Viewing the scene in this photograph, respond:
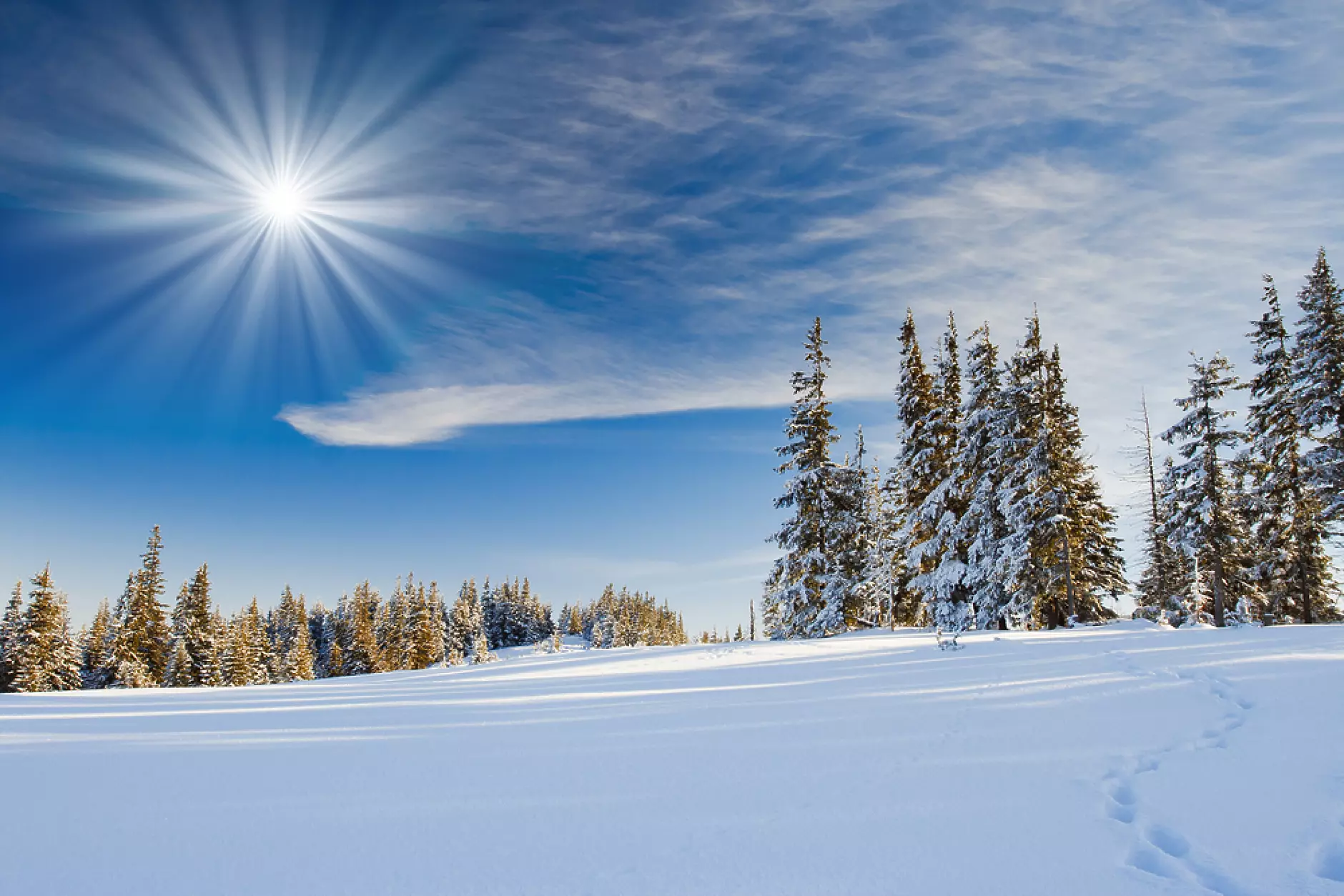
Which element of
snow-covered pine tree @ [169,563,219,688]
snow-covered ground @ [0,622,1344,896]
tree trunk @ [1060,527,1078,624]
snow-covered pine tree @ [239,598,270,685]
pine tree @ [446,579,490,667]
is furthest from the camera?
pine tree @ [446,579,490,667]

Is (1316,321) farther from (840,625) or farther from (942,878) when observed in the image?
(942,878)

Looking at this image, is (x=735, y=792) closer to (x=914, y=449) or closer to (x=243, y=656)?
(x=914, y=449)

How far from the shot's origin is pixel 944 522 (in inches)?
1017

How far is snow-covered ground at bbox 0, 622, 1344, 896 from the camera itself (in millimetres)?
3301

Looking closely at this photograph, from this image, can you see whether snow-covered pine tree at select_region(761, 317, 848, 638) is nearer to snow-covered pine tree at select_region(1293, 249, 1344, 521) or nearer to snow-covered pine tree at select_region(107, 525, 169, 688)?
snow-covered pine tree at select_region(1293, 249, 1344, 521)

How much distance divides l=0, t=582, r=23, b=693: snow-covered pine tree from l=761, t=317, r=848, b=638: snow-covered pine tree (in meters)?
51.9

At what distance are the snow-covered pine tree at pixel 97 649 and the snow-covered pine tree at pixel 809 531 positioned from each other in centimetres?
5088

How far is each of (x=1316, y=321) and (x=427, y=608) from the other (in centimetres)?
6820

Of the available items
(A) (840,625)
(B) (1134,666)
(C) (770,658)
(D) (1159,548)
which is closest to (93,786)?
(C) (770,658)

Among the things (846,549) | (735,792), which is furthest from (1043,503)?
(735,792)

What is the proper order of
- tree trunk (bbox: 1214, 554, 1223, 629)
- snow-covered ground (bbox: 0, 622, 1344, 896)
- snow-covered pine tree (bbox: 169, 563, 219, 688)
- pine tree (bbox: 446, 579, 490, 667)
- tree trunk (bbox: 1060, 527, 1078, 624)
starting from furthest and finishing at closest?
1. pine tree (bbox: 446, 579, 490, 667)
2. snow-covered pine tree (bbox: 169, 563, 219, 688)
3. tree trunk (bbox: 1214, 554, 1223, 629)
4. tree trunk (bbox: 1060, 527, 1078, 624)
5. snow-covered ground (bbox: 0, 622, 1344, 896)

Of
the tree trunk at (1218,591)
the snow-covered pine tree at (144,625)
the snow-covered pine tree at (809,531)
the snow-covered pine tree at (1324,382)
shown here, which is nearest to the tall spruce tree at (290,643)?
the snow-covered pine tree at (144,625)

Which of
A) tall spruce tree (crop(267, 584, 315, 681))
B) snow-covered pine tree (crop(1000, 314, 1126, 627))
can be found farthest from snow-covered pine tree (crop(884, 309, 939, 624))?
tall spruce tree (crop(267, 584, 315, 681))

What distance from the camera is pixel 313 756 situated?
19.5 ft
